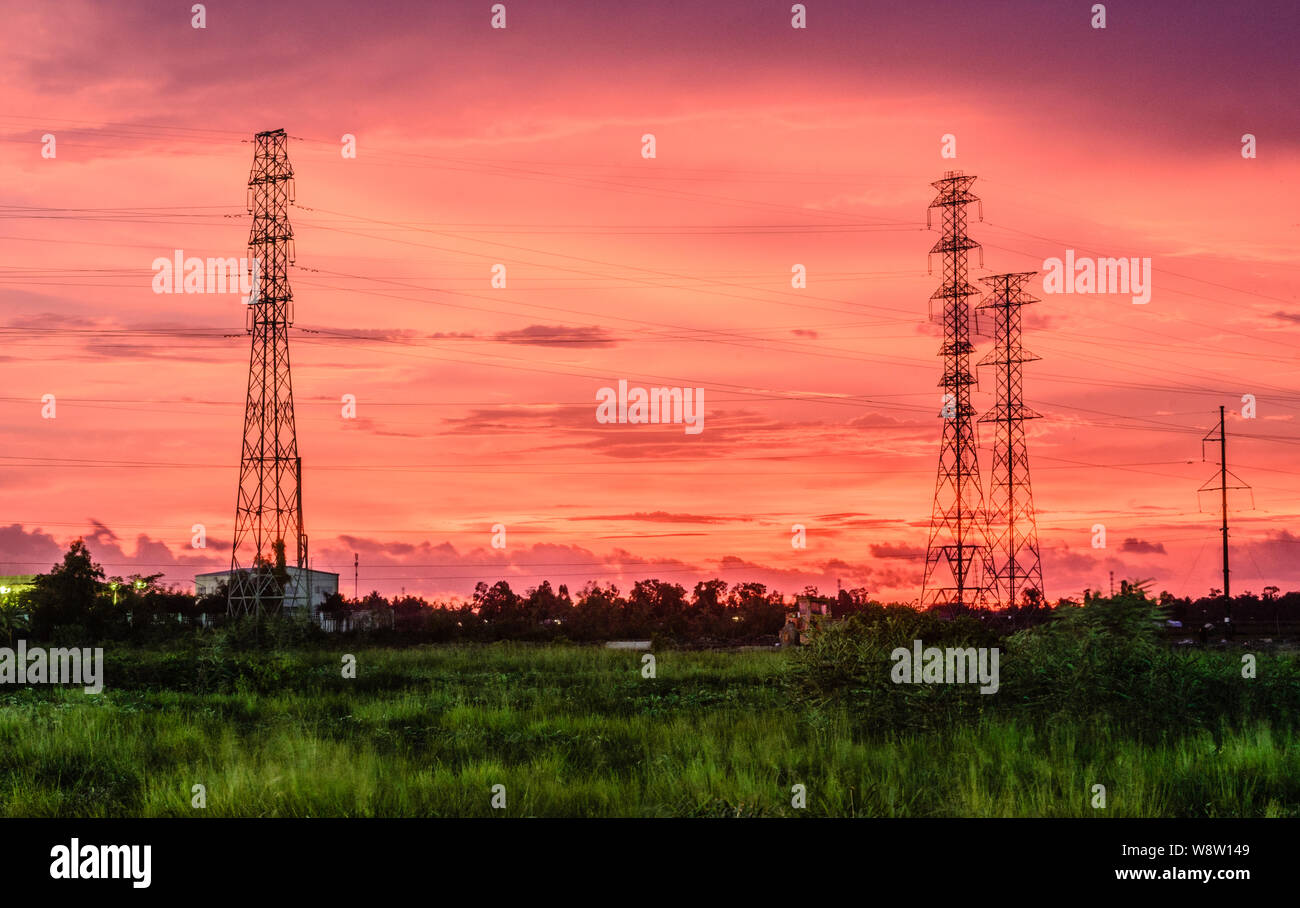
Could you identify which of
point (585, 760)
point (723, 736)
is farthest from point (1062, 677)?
point (585, 760)

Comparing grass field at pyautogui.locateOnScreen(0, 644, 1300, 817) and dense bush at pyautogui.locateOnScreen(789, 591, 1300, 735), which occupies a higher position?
dense bush at pyautogui.locateOnScreen(789, 591, 1300, 735)

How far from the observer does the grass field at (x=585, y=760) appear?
14852 mm

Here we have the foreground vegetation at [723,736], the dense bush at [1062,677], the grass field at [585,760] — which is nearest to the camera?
the grass field at [585,760]

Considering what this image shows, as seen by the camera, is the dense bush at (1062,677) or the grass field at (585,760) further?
the dense bush at (1062,677)

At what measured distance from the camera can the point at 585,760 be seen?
19188 mm

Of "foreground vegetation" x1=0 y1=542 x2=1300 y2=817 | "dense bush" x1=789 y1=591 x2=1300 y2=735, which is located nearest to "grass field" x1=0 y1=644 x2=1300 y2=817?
"foreground vegetation" x1=0 y1=542 x2=1300 y2=817

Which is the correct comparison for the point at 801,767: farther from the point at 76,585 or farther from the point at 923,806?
the point at 76,585

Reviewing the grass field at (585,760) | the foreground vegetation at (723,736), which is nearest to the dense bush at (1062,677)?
the foreground vegetation at (723,736)

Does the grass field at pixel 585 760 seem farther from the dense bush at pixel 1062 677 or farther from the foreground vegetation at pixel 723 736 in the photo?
the dense bush at pixel 1062 677

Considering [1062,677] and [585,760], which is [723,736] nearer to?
[585,760]

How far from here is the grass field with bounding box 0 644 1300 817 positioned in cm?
1485

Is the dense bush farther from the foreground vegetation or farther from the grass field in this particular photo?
the grass field

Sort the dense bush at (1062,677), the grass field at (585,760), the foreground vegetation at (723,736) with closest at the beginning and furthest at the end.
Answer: the grass field at (585,760) < the foreground vegetation at (723,736) < the dense bush at (1062,677)
